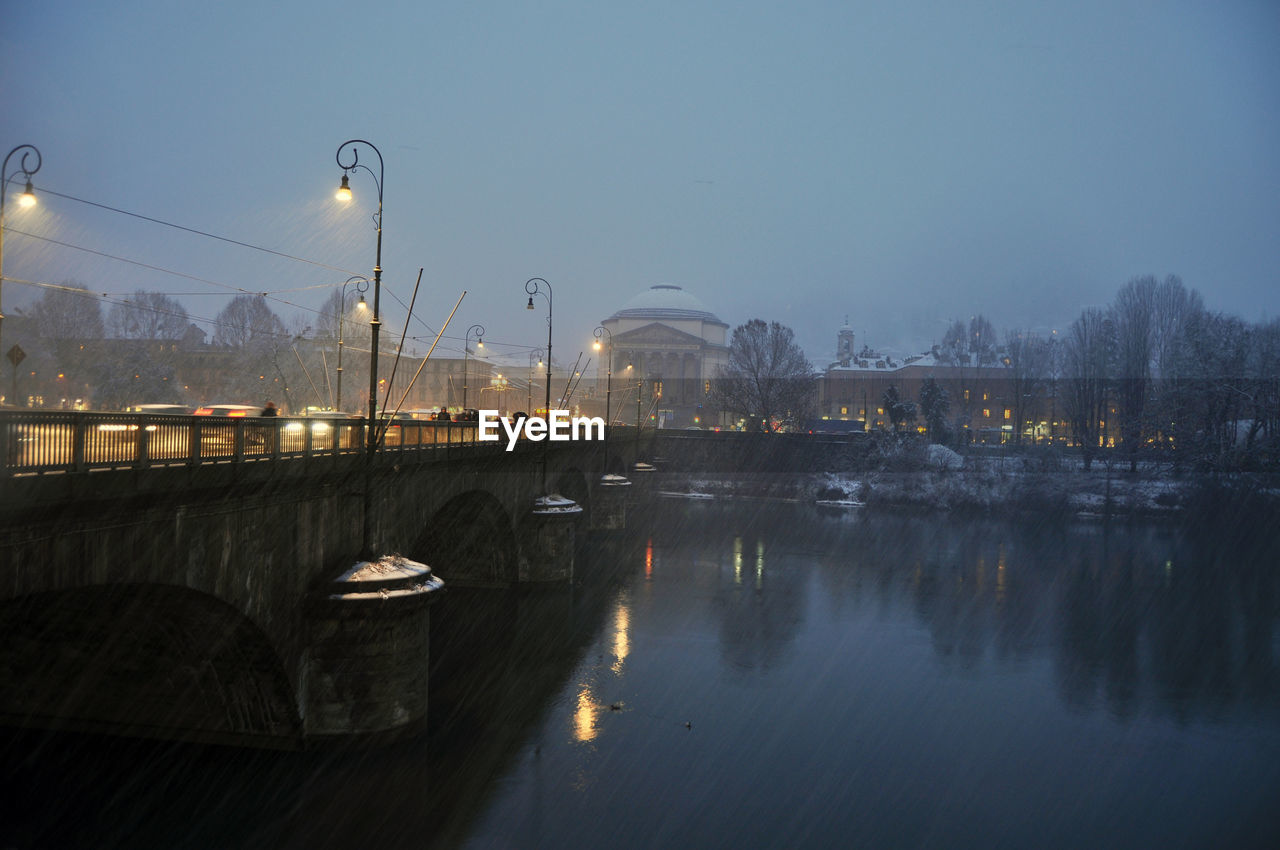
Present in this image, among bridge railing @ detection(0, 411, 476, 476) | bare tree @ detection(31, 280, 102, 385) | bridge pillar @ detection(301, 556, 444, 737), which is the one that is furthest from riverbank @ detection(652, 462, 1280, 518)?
bridge railing @ detection(0, 411, 476, 476)

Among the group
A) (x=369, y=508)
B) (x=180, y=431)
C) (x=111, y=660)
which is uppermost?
(x=180, y=431)

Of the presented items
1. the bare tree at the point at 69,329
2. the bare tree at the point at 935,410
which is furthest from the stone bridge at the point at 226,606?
the bare tree at the point at 935,410

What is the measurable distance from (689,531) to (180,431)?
49.7 meters

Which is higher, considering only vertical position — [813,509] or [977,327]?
Result: [977,327]

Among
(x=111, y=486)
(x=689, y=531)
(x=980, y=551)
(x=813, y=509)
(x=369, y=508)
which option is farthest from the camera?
(x=813, y=509)

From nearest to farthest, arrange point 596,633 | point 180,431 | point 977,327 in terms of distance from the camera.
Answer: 1. point 180,431
2. point 596,633
3. point 977,327

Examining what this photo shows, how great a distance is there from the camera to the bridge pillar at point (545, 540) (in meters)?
38.4

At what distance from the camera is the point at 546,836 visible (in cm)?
1730

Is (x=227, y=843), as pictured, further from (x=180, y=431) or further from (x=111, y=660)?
(x=180, y=431)

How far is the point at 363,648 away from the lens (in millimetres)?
18250

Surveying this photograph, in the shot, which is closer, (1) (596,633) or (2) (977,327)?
(1) (596,633)

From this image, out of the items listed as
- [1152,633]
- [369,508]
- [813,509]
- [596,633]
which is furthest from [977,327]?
[369,508]

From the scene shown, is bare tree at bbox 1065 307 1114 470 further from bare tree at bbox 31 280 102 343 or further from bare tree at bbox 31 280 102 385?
bare tree at bbox 31 280 102 343

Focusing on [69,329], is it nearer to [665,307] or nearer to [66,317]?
[66,317]
